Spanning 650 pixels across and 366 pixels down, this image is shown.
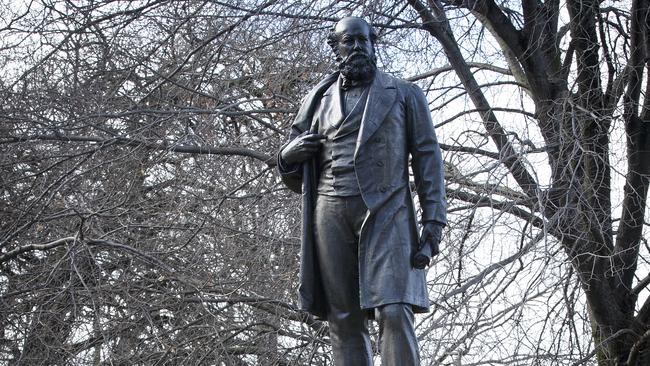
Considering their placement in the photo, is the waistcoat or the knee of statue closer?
the knee of statue

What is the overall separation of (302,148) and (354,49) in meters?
0.50

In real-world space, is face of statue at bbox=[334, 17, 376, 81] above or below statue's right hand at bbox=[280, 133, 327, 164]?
above

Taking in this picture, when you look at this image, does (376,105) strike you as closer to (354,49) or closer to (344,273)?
(354,49)

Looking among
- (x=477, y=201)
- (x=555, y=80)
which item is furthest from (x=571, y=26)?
(x=477, y=201)

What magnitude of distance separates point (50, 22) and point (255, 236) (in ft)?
9.84

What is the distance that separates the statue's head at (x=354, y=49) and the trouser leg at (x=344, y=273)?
592 millimetres

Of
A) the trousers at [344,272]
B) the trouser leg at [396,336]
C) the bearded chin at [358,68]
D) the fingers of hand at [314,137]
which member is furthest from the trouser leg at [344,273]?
the bearded chin at [358,68]

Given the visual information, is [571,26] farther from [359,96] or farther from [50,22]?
[359,96]

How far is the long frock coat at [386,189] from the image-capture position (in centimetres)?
634

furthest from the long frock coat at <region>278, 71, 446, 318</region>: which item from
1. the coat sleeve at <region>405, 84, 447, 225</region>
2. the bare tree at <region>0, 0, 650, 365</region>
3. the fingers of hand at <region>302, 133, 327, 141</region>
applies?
the bare tree at <region>0, 0, 650, 365</region>

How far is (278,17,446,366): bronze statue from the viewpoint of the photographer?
6.34m

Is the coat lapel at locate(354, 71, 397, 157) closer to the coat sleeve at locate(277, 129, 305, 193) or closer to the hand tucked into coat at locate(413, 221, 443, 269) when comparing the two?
the coat sleeve at locate(277, 129, 305, 193)

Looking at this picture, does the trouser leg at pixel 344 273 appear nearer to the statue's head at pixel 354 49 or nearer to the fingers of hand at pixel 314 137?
the fingers of hand at pixel 314 137

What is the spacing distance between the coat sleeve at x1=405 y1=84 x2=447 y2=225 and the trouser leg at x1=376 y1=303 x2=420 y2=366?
1.46 feet
